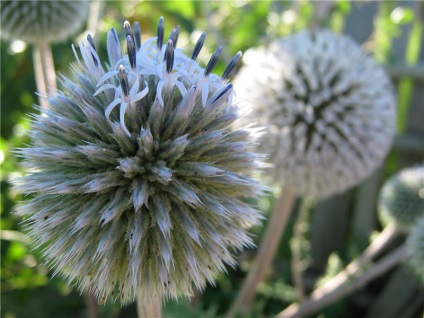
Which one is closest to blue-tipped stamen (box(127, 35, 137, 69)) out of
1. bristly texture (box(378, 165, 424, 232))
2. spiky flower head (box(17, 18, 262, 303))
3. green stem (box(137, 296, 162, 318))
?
spiky flower head (box(17, 18, 262, 303))

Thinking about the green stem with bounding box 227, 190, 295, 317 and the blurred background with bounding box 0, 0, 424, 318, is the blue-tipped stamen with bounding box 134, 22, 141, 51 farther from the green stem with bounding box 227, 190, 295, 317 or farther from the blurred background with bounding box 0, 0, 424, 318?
the green stem with bounding box 227, 190, 295, 317

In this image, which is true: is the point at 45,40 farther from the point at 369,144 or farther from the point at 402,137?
the point at 402,137

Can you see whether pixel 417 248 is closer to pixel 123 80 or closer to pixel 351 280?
pixel 351 280

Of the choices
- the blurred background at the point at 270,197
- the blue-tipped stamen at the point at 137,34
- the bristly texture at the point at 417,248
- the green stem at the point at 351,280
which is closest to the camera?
the blue-tipped stamen at the point at 137,34

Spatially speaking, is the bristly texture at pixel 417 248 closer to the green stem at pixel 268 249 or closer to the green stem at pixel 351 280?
the green stem at pixel 351 280

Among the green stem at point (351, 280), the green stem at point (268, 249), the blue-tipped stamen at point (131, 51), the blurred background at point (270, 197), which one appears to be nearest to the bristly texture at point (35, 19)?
the blurred background at point (270, 197)

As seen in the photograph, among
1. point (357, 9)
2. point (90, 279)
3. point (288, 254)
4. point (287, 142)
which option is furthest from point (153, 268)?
point (357, 9)

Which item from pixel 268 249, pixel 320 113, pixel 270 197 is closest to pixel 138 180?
pixel 320 113
